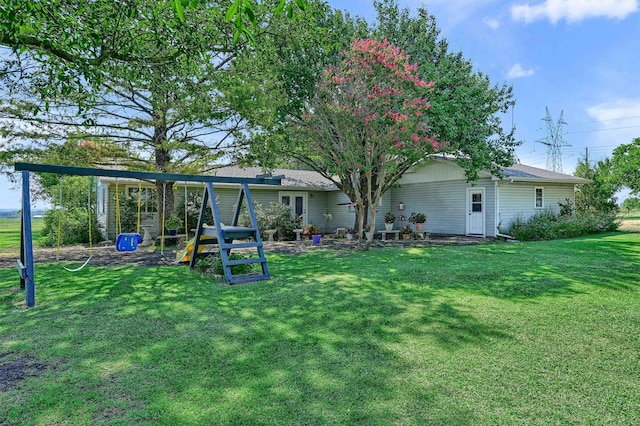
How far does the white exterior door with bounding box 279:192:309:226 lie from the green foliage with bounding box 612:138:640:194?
608 inches

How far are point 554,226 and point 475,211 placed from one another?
2970 millimetres

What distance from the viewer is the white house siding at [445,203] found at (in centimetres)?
1561

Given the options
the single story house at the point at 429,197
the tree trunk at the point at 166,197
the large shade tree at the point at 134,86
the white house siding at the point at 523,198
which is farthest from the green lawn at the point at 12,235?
the white house siding at the point at 523,198

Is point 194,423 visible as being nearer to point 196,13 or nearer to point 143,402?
point 143,402

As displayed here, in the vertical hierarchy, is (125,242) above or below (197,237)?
below

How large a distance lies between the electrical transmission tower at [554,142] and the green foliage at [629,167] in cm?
1548

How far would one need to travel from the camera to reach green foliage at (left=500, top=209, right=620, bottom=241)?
14625 millimetres

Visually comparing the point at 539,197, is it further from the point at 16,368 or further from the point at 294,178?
the point at 16,368

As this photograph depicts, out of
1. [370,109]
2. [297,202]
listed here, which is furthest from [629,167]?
[297,202]

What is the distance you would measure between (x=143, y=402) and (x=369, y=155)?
29.5 feet

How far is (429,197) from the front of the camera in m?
18.1

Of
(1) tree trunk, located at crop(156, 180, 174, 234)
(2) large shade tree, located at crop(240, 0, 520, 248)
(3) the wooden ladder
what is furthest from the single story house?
(3) the wooden ladder

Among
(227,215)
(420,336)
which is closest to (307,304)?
(420,336)

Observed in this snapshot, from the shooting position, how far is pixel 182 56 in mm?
6789
